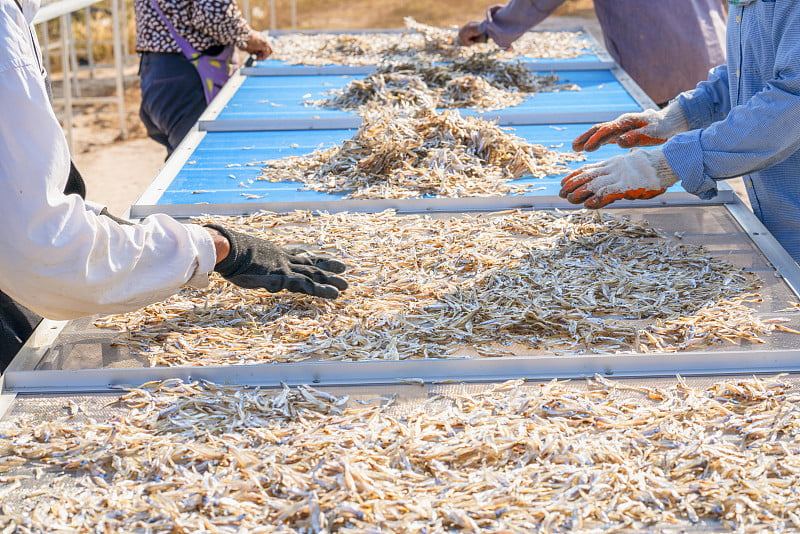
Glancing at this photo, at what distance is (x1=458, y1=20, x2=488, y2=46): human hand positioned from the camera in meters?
6.39

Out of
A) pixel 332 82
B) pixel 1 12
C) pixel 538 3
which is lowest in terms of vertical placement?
pixel 332 82

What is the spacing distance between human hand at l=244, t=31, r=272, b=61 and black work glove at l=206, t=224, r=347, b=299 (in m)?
3.65

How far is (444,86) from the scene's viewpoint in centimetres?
544

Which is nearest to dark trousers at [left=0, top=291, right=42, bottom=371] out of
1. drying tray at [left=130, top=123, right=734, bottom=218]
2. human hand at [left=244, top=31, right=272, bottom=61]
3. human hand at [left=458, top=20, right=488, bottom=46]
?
drying tray at [left=130, top=123, right=734, bottom=218]

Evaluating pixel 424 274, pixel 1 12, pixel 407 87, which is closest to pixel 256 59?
pixel 407 87

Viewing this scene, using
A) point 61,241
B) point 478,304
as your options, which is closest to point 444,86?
point 478,304

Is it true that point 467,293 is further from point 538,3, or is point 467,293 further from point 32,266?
point 538,3

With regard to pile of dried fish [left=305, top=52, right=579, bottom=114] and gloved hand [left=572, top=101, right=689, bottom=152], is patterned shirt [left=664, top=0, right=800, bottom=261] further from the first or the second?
pile of dried fish [left=305, top=52, right=579, bottom=114]

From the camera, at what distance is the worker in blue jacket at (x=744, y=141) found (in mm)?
2768

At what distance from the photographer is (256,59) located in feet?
21.9

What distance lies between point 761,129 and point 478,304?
1073mm

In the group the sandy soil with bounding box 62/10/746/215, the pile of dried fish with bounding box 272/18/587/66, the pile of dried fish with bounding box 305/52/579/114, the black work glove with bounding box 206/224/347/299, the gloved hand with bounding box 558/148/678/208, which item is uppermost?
the gloved hand with bounding box 558/148/678/208

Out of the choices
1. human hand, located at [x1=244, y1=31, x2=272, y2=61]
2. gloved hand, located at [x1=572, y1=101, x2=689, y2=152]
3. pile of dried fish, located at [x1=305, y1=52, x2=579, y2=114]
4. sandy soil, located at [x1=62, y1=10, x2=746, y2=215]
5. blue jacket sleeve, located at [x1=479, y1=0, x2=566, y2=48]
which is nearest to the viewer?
gloved hand, located at [x1=572, y1=101, x2=689, y2=152]

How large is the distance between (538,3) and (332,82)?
152 cm
